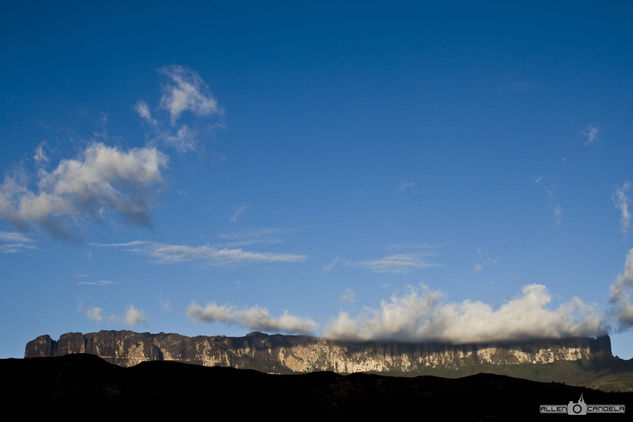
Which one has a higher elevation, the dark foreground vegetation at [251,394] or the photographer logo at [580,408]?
the dark foreground vegetation at [251,394]

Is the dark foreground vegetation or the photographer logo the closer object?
the dark foreground vegetation

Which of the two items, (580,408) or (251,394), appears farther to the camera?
(580,408)

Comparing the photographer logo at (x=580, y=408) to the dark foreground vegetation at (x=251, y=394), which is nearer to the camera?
the dark foreground vegetation at (x=251, y=394)

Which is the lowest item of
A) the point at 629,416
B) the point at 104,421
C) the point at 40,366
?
the point at 629,416

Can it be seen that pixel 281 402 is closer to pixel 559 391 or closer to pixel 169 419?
pixel 169 419

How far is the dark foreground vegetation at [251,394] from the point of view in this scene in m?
45.3

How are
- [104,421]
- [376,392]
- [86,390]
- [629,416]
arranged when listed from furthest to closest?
[376,392]
[629,416]
[86,390]
[104,421]

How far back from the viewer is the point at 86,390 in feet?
151

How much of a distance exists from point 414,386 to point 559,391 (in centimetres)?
1514

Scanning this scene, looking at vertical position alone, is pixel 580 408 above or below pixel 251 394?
below

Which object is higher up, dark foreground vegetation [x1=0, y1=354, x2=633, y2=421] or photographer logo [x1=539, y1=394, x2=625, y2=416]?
dark foreground vegetation [x1=0, y1=354, x2=633, y2=421]

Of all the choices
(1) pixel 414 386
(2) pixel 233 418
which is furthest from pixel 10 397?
(1) pixel 414 386

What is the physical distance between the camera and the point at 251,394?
52000mm

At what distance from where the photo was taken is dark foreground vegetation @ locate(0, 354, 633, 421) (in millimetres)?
45312
